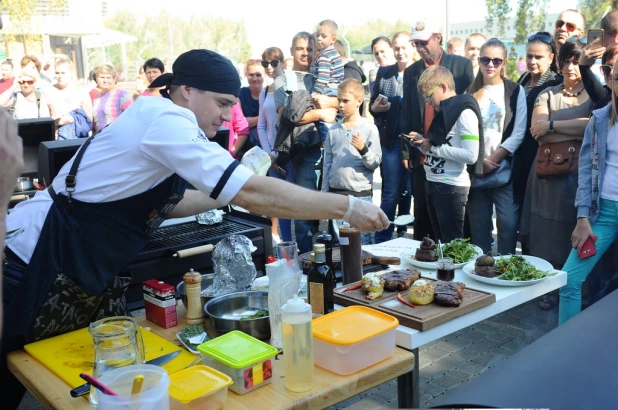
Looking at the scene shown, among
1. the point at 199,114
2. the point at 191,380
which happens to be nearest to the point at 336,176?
the point at 199,114

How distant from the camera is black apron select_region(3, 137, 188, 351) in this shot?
2.11 meters

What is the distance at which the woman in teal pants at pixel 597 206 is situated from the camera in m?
3.52

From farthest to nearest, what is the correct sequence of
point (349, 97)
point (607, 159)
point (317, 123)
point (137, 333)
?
point (317, 123) < point (349, 97) < point (607, 159) < point (137, 333)

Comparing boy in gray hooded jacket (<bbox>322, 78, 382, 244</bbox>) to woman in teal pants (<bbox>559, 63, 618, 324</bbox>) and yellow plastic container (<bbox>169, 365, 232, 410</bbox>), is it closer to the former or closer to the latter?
woman in teal pants (<bbox>559, 63, 618, 324</bbox>)

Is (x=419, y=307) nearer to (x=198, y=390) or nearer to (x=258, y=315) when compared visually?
(x=258, y=315)

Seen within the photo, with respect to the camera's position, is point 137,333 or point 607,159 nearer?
point 137,333

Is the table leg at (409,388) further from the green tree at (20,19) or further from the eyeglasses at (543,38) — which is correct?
the green tree at (20,19)

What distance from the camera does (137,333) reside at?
1.91m

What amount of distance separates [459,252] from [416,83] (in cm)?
285

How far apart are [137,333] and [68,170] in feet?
2.44

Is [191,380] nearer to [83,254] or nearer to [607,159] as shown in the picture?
[83,254]

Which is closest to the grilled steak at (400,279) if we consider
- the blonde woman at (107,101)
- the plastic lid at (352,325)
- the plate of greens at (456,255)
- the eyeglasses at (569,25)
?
the plate of greens at (456,255)

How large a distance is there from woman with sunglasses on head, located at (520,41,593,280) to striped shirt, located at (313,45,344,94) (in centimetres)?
199

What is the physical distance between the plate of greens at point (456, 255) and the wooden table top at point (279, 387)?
862 millimetres
